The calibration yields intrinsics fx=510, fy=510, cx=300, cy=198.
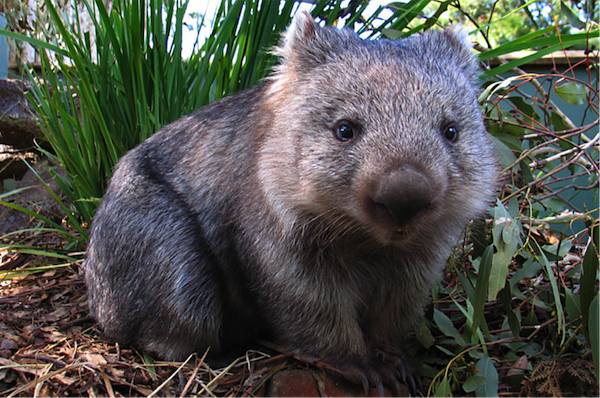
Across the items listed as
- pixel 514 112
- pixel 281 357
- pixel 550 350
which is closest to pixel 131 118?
pixel 281 357

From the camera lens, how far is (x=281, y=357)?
2566 millimetres

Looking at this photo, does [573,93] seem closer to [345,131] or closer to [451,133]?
[451,133]

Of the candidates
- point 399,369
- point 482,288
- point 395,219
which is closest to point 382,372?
point 399,369

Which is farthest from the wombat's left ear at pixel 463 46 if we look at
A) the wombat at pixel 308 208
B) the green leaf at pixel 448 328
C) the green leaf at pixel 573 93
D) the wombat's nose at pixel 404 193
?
the green leaf at pixel 448 328

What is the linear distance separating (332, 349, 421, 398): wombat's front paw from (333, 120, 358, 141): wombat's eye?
1.09 metres

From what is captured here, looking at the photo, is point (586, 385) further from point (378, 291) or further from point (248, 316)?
point (248, 316)

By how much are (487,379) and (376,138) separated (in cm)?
127

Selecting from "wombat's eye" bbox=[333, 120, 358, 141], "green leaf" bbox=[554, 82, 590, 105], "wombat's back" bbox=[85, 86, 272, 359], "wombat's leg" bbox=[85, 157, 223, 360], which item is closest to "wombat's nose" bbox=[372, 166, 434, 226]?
"wombat's eye" bbox=[333, 120, 358, 141]

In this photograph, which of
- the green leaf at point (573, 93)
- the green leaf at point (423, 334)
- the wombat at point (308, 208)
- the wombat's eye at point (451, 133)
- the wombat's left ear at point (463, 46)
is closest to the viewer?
the wombat at point (308, 208)

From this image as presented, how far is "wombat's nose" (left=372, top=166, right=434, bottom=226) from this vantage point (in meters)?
1.75

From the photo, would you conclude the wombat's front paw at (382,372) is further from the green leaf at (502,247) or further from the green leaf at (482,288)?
the green leaf at (502,247)

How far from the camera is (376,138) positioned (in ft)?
6.50

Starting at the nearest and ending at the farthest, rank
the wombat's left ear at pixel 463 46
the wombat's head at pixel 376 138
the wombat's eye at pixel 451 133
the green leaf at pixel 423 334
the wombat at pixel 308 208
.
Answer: the wombat's head at pixel 376 138 < the wombat at pixel 308 208 < the wombat's eye at pixel 451 133 < the wombat's left ear at pixel 463 46 < the green leaf at pixel 423 334

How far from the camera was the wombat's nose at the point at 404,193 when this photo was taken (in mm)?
1753
